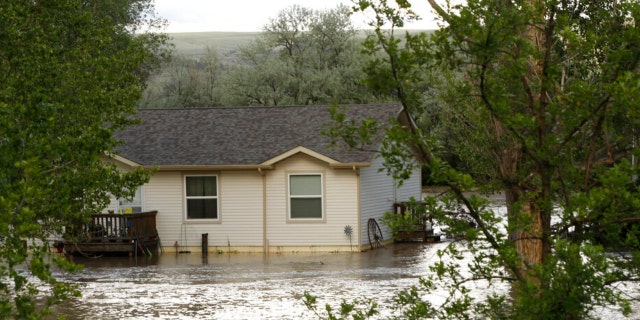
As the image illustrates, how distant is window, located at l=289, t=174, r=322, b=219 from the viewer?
1207 inches

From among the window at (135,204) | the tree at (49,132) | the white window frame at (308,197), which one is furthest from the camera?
the window at (135,204)

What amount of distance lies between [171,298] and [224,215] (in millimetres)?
9969

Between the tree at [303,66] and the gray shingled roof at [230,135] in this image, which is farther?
the tree at [303,66]

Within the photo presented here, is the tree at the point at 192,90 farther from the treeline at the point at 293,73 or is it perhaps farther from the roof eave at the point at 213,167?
the roof eave at the point at 213,167

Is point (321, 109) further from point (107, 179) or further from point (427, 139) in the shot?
point (427, 139)

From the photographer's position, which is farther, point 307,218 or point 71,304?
point 307,218

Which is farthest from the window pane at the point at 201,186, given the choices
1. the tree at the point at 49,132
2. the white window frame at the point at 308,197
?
the tree at the point at 49,132

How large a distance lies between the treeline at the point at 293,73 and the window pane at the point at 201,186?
22356mm

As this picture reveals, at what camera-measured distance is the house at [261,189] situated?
30.5 m

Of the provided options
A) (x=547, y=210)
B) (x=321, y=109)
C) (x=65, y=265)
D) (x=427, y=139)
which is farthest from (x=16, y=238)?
(x=321, y=109)

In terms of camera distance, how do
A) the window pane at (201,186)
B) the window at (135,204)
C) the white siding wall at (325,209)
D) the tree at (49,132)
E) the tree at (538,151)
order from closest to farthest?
the tree at (538,151), the tree at (49,132), the white siding wall at (325,209), the window pane at (201,186), the window at (135,204)

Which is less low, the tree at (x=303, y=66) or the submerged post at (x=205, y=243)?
the tree at (x=303, y=66)

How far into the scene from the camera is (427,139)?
293 inches

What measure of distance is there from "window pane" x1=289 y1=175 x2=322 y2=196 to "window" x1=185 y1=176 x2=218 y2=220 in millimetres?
2571
